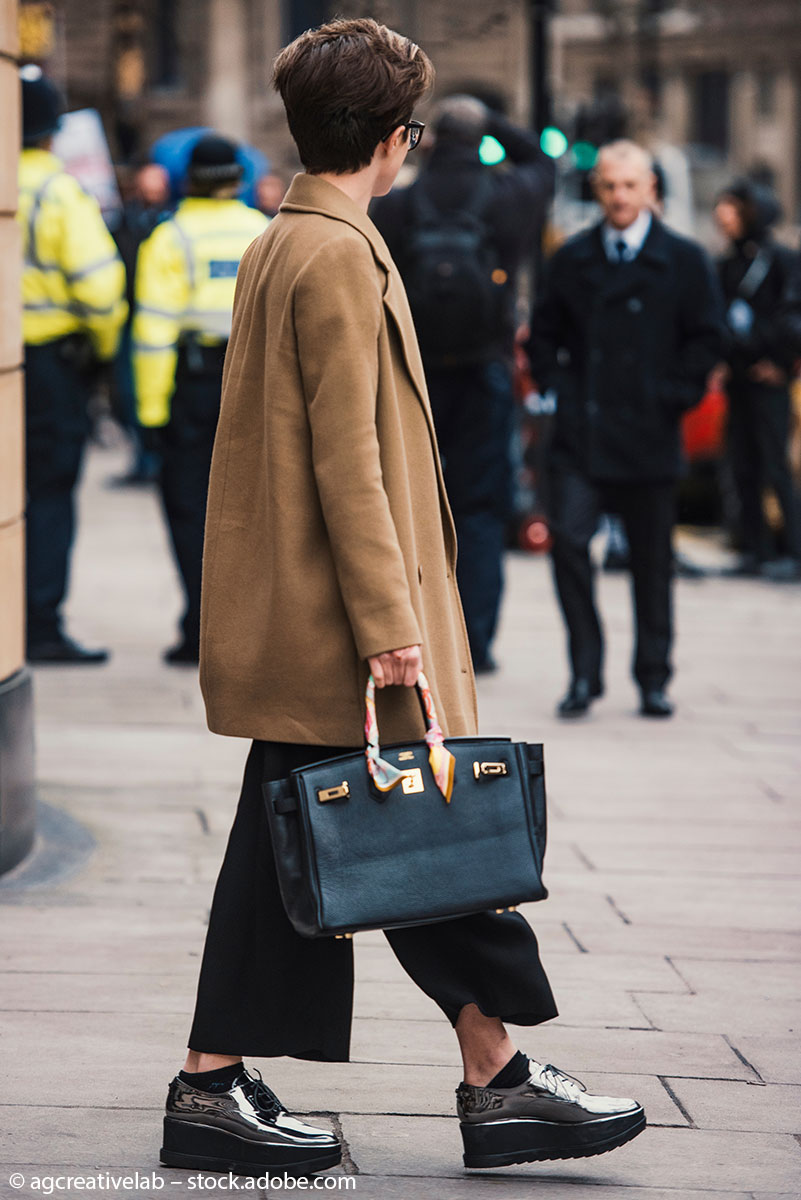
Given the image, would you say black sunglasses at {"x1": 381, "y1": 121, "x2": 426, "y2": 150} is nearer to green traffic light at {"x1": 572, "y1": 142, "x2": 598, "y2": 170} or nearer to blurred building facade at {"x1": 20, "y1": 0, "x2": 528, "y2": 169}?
green traffic light at {"x1": 572, "y1": 142, "x2": 598, "y2": 170}

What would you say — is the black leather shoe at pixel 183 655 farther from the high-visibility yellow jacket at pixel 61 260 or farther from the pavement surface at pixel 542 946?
the high-visibility yellow jacket at pixel 61 260

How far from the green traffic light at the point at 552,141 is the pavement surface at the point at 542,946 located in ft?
12.5

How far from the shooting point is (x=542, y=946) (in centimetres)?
445

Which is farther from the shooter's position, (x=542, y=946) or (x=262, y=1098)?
(x=542, y=946)

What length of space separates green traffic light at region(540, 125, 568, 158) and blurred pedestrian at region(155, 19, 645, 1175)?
25.0ft

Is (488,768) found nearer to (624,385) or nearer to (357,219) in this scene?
(357,219)

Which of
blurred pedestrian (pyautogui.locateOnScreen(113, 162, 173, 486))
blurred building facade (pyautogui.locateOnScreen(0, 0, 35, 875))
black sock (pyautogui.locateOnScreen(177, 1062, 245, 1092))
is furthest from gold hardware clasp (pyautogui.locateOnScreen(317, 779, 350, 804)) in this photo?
blurred pedestrian (pyautogui.locateOnScreen(113, 162, 173, 486))

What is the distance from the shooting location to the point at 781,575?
10.6 metres

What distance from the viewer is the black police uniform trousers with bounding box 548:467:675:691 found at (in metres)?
7.09

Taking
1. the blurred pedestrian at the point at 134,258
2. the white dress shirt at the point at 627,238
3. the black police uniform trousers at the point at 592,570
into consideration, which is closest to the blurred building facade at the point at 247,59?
the blurred pedestrian at the point at 134,258

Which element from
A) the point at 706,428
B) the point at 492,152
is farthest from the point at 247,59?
the point at 492,152

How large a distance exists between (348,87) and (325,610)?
81 centimetres

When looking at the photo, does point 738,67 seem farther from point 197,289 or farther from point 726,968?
point 726,968

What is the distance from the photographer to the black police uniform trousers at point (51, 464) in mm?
7629
